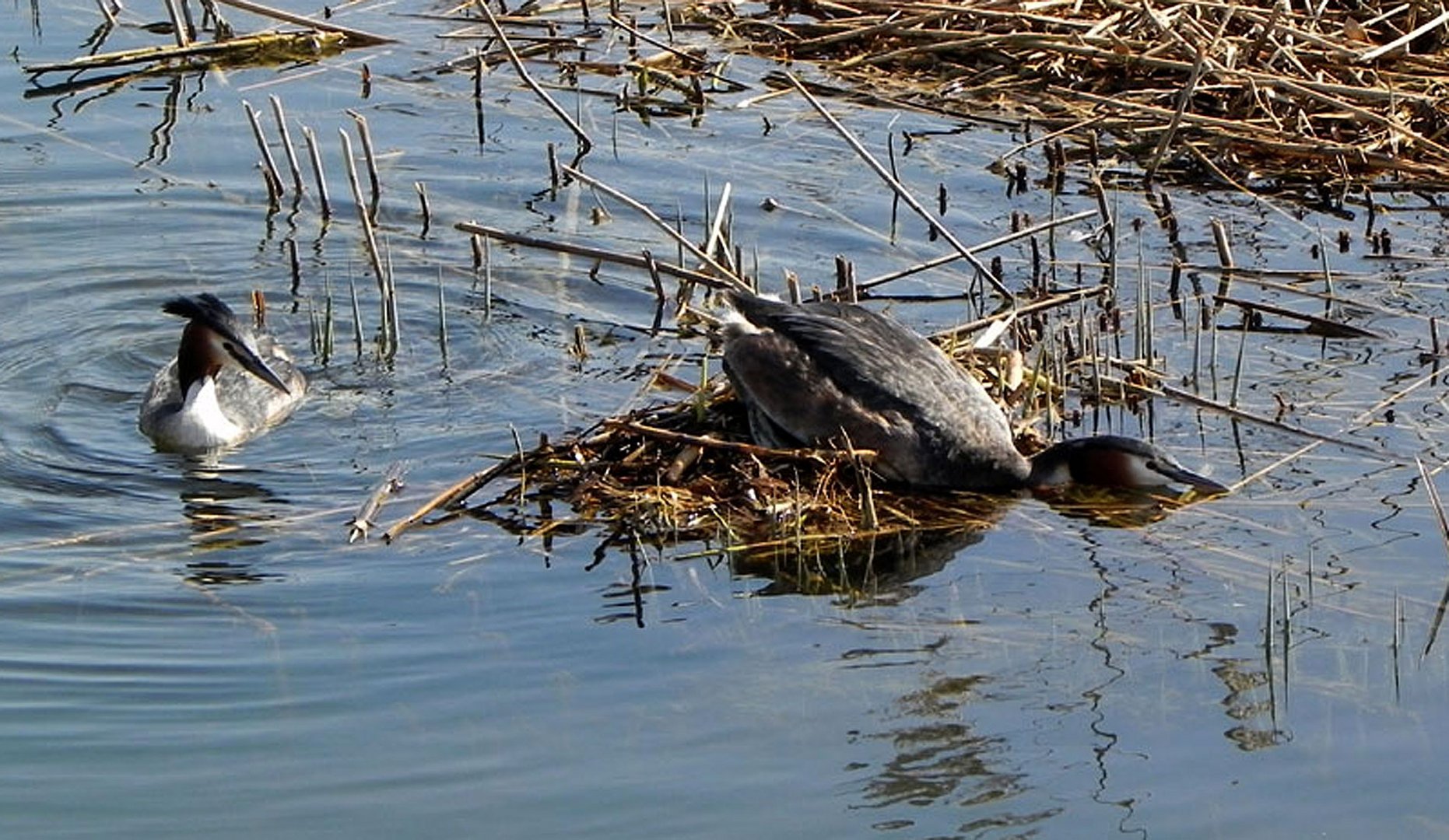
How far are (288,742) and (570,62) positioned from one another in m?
7.74

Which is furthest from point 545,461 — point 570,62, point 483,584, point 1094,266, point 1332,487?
point 570,62

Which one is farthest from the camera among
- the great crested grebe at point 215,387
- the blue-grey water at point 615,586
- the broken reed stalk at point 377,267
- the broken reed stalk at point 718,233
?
the broken reed stalk at point 718,233

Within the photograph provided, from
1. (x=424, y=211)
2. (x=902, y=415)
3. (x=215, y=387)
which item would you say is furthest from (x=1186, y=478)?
(x=424, y=211)

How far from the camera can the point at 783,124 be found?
1240 centimetres

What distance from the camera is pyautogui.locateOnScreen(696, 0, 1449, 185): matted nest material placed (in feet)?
37.5

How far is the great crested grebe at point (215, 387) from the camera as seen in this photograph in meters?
9.01

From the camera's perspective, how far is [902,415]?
8.18 meters

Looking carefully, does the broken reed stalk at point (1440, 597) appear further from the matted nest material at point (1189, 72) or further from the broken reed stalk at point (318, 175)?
the broken reed stalk at point (318, 175)

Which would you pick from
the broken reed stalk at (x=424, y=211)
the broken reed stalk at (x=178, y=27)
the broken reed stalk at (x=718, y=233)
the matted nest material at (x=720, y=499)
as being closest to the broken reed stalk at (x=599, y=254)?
the broken reed stalk at (x=718, y=233)

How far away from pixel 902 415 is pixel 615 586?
4.94 feet

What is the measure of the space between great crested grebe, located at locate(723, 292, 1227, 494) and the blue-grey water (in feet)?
0.67

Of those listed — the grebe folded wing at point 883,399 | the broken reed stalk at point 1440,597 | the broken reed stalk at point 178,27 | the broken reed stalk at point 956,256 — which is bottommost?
the broken reed stalk at point 1440,597

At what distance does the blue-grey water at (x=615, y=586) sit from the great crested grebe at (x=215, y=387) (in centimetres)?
13

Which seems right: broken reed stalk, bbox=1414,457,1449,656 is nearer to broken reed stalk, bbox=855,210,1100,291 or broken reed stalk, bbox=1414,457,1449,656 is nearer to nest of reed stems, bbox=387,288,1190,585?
Result: nest of reed stems, bbox=387,288,1190,585
